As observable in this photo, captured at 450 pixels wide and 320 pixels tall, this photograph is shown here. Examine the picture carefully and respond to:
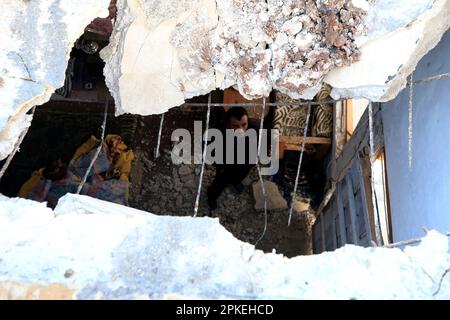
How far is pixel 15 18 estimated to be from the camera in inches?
106

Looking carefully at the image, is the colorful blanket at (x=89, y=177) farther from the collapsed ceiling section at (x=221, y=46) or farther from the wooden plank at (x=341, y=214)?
the collapsed ceiling section at (x=221, y=46)

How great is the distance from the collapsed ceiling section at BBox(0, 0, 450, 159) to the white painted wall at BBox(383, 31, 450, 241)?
556 mm

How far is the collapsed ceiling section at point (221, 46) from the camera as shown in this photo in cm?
270

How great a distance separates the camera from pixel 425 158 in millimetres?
3559

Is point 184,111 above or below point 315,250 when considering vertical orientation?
above

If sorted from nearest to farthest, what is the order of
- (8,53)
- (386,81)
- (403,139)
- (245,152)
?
(8,53)
(386,81)
(403,139)
(245,152)

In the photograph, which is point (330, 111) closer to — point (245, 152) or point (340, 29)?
point (245, 152)

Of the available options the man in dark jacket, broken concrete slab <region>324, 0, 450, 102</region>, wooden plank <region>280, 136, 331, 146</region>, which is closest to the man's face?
the man in dark jacket

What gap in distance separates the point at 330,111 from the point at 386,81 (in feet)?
12.3

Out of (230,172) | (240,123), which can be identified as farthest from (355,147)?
(230,172)

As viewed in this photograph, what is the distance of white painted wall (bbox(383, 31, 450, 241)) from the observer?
10.7ft

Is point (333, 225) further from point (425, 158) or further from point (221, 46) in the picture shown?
point (221, 46)
